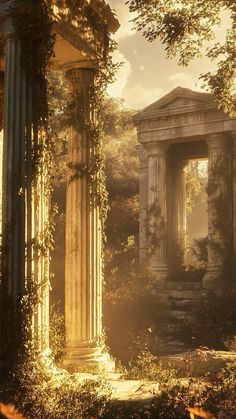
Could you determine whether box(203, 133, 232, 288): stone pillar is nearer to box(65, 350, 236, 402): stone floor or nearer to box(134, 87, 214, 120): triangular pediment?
box(134, 87, 214, 120): triangular pediment

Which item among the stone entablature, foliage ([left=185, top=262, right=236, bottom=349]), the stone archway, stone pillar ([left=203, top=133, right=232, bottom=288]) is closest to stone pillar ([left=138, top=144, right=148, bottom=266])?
the stone archway

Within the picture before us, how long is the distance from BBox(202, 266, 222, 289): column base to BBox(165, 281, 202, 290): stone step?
32cm

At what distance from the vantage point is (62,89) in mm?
33906

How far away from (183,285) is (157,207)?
375cm

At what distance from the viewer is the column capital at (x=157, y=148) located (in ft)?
81.8

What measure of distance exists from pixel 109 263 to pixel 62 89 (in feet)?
45.5

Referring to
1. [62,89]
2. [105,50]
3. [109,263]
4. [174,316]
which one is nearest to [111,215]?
[109,263]

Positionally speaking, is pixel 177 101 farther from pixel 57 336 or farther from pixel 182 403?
pixel 182 403

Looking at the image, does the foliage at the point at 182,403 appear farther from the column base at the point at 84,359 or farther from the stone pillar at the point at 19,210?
the column base at the point at 84,359

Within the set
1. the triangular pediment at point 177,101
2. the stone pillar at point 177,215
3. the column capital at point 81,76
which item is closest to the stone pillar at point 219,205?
the triangular pediment at point 177,101

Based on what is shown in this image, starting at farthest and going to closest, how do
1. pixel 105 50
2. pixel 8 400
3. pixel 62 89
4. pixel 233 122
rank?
pixel 62 89 → pixel 233 122 → pixel 105 50 → pixel 8 400

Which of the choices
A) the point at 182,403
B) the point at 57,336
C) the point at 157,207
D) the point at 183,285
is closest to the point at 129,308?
the point at 183,285

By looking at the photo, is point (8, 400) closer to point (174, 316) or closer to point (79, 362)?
point (79, 362)

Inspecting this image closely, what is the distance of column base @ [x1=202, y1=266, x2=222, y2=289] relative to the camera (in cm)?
2247
